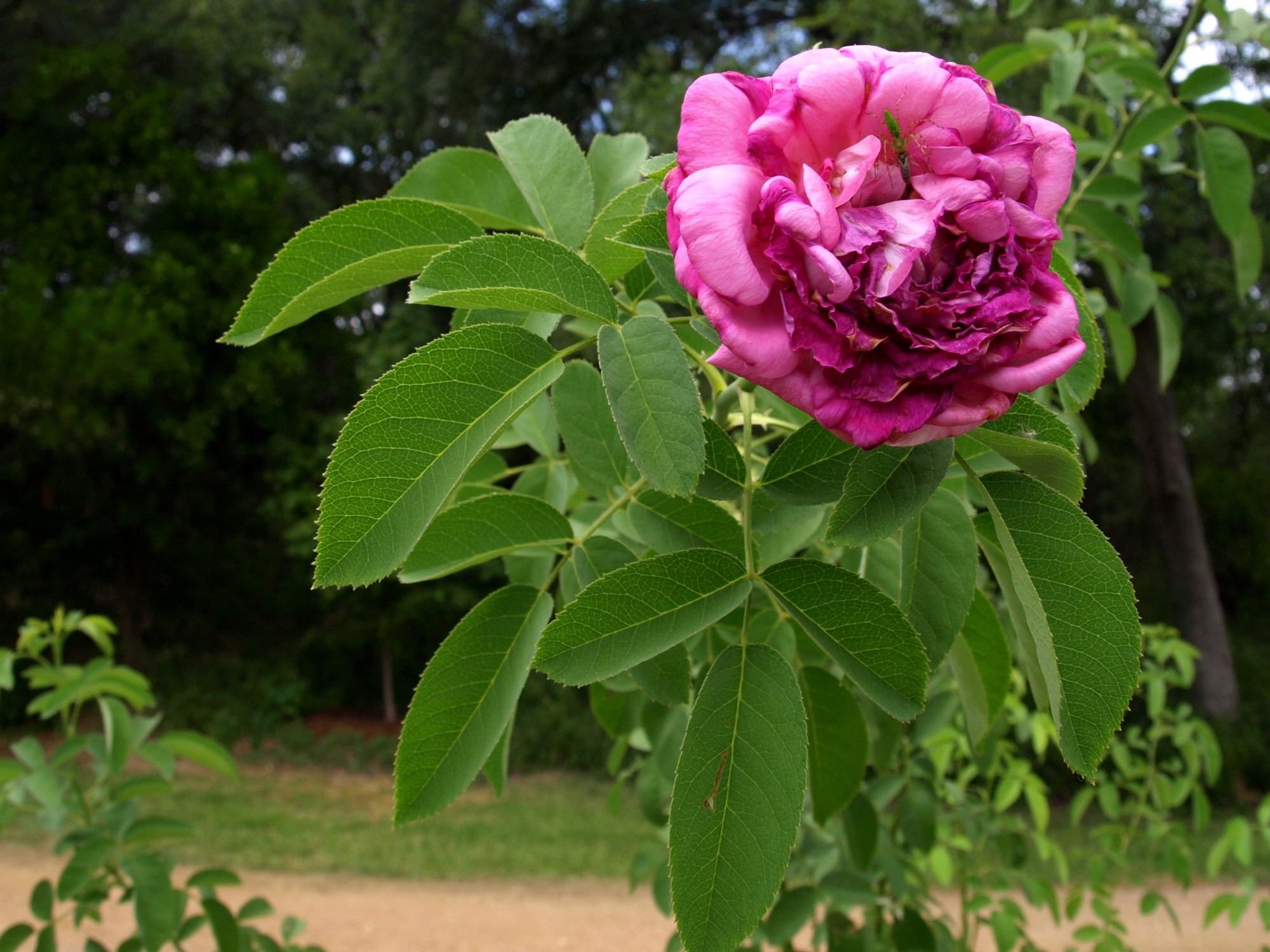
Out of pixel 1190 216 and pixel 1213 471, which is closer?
pixel 1190 216

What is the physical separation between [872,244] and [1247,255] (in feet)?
4.18

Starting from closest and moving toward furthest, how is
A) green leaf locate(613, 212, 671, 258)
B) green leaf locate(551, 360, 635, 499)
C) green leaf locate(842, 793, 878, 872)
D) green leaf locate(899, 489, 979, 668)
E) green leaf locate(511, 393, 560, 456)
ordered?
green leaf locate(613, 212, 671, 258)
green leaf locate(899, 489, 979, 668)
green leaf locate(551, 360, 635, 499)
green leaf locate(511, 393, 560, 456)
green leaf locate(842, 793, 878, 872)

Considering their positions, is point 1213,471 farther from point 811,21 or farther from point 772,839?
point 772,839

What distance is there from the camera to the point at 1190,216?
7754 millimetres

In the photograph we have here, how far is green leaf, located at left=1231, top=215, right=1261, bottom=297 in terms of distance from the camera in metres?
1.37

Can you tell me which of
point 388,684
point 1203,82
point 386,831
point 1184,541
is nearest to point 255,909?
point 1203,82

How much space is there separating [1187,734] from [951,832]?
60cm

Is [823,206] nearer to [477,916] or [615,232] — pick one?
[615,232]

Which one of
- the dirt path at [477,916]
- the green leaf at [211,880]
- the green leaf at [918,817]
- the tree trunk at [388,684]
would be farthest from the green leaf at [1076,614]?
the tree trunk at [388,684]

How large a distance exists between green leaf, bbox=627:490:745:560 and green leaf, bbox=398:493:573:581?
0.25 ft

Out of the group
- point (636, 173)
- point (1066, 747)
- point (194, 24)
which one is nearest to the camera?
point (1066, 747)

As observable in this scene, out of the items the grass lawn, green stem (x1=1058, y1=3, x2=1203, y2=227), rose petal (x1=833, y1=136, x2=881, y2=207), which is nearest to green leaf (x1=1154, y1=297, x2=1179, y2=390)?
green stem (x1=1058, y1=3, x2=1203, y2=227)

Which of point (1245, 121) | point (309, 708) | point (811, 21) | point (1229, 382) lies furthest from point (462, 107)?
point (1245, 121)

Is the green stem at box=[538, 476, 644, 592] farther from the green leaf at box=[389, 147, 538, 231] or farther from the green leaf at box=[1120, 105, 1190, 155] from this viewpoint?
the green leaf at box=[1120, 105, 1190, 155]
